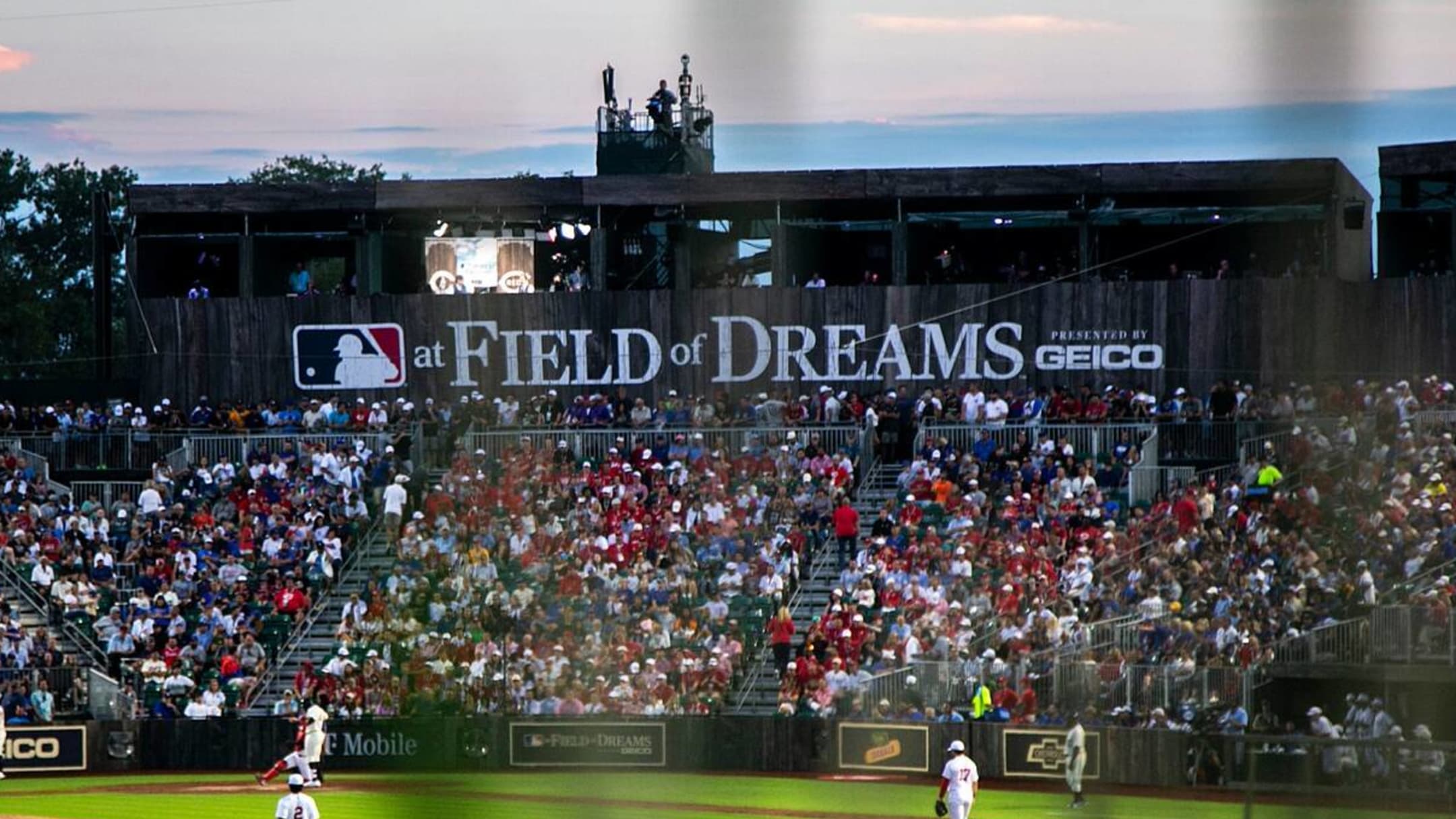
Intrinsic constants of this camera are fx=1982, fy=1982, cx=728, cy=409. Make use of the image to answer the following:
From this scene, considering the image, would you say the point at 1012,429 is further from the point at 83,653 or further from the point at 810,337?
the point at 83,653

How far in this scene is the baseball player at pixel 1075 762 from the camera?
20.3 metres

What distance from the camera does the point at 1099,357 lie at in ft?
123

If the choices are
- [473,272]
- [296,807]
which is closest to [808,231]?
[296,807]

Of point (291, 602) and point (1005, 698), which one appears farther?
point (291, 602)

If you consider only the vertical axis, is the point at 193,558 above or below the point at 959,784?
above

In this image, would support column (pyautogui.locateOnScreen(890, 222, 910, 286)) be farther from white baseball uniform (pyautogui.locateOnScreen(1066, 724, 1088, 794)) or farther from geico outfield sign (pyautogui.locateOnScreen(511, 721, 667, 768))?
geico outfield sign (pyautogui.locateOnScreen(511, 721, 667, 768))

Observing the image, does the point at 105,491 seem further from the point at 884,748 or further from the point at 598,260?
the point at 884,748

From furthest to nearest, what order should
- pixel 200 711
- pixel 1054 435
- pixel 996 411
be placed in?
pixel 996 411 < pixel 1054 435 < pixel 200 711

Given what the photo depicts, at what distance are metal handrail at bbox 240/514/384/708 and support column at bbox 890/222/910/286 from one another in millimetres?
12285

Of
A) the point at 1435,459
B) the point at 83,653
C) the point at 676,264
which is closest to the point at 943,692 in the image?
the point at 1435,459

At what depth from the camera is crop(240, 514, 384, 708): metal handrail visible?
2861cm

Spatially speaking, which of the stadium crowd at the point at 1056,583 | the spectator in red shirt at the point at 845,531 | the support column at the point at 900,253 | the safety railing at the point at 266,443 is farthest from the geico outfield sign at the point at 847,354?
the spectator in red shirt at the point at 845,531

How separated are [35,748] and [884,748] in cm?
1162

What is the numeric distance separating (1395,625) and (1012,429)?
11321 millimetres
